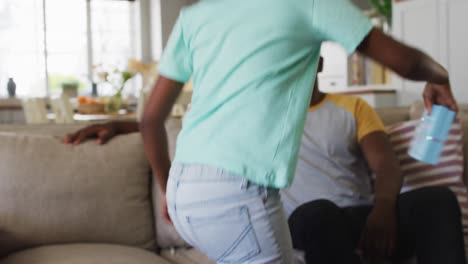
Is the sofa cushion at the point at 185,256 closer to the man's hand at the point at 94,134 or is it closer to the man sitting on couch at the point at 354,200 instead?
the man sitting on couch at the point at 354,200

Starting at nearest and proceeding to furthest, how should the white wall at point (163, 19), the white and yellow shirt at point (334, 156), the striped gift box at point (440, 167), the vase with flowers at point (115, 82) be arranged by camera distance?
the white and yellow shirt at point (334, 156)
the striped gift box at point (440, 167)
the vase with flowers at point (115, 82)
the white wall at point (163, 19)

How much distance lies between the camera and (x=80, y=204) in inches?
69.7

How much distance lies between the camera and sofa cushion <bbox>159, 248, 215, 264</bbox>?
1.77 m

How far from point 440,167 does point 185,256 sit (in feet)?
2.87

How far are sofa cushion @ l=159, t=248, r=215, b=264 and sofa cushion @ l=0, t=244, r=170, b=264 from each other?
3.2 inches

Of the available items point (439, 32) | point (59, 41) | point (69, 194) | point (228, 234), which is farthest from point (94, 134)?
point (59, 41)

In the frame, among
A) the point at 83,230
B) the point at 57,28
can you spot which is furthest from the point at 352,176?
the point at 57,28

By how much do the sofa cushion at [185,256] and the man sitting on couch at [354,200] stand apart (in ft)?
0.94

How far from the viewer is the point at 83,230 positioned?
1.77 meters

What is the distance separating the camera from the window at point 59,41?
7.48 metres

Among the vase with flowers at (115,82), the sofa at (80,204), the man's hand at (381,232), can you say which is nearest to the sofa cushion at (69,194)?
the sofa at (80,204)

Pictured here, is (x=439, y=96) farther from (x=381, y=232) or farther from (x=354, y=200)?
(x=354, y=200)

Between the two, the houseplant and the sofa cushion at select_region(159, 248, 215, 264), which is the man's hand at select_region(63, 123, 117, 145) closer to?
the sofa cushion at select_region(159, 248, 215, 264)

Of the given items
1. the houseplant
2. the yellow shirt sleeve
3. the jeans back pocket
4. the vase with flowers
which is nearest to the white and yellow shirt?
the yellow shirt sleeve
